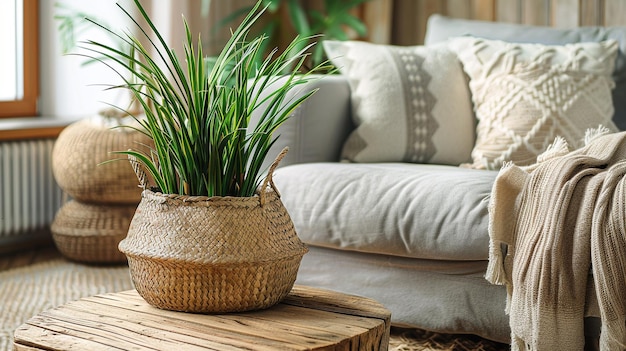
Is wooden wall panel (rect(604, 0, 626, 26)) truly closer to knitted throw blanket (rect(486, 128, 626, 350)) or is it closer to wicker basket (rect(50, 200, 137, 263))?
knitted throw blanket (rect(486, 128, 626, 350))

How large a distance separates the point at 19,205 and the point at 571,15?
7.12ft

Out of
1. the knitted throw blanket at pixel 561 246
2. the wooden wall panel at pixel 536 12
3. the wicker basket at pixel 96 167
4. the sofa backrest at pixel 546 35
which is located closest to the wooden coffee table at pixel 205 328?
the knitted throw blanket at pixel 561 246

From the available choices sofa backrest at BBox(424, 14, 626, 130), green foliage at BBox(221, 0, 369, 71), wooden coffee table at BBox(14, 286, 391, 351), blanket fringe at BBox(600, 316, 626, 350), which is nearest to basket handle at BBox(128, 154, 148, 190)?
wooden coffee table at BBox(14, 286, 391, 351)

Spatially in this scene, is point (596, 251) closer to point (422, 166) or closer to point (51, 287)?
point (422, 166)

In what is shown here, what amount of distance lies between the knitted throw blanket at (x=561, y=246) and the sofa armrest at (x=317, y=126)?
2.46ft

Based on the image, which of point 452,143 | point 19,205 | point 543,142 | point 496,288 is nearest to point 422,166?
point 452,143

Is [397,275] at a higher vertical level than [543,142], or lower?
lower

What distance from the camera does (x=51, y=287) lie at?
9.00 ft

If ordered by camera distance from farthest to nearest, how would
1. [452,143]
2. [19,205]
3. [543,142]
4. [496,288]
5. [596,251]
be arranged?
[19,205]
[452,143]
[543,142]
[496,288]
[596,251]

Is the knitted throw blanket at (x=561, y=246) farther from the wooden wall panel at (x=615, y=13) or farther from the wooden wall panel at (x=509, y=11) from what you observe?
the wooden wall panel at (x=509, y=11)

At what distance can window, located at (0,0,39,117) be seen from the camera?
3.40 m

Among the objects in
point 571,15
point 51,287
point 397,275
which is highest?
point 571,15

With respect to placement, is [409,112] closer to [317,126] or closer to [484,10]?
[317,126]

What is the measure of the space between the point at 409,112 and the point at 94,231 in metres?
1.24
